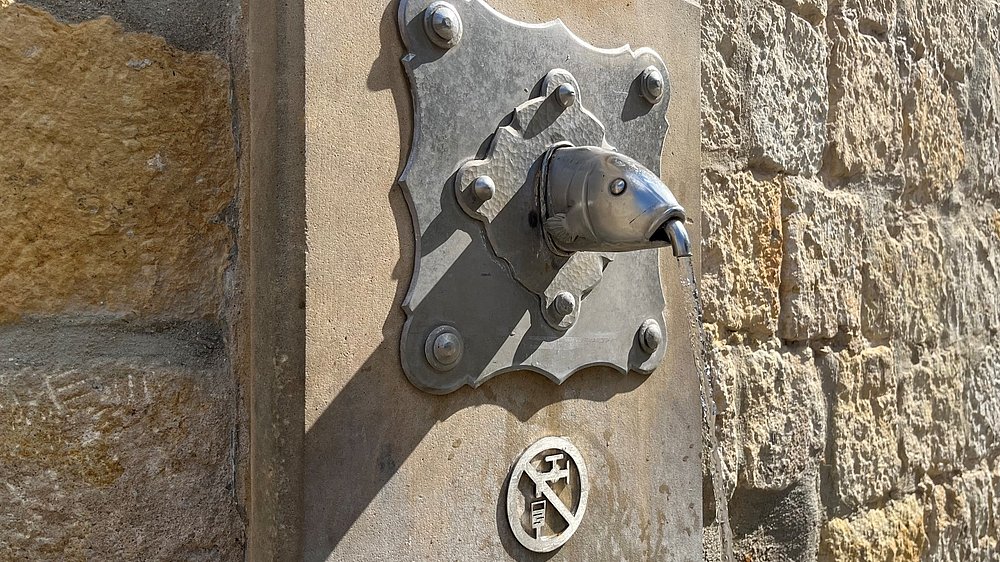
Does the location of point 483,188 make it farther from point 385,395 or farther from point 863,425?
point 863,425

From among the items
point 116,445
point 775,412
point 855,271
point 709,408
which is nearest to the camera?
point 116,445

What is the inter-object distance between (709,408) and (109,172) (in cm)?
62

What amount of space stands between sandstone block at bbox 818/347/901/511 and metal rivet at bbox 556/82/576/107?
0.58 metres

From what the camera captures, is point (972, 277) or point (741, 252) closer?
point (741, 252)

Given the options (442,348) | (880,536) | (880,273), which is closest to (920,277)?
(880,273)

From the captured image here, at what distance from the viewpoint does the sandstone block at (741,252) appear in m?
0.97

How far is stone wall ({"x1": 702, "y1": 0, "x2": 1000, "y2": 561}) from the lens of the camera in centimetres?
101

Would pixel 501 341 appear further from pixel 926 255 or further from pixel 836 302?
pixel 926 255

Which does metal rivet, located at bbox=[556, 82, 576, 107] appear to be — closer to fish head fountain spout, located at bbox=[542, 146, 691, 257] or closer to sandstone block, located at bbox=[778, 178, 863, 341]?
fish head fountain spout, located at bbox=[542, 146, 691, 257]

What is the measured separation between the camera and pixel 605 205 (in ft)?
2.11

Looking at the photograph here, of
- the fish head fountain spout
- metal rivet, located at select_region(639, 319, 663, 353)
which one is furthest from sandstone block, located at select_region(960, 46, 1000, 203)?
the fish head fountain spout

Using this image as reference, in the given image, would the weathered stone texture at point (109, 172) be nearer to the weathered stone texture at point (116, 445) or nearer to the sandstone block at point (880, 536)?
the weathered stone texture at point (116, 445)

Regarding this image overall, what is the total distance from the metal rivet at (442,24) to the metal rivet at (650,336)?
0.98ft

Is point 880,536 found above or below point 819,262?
below
